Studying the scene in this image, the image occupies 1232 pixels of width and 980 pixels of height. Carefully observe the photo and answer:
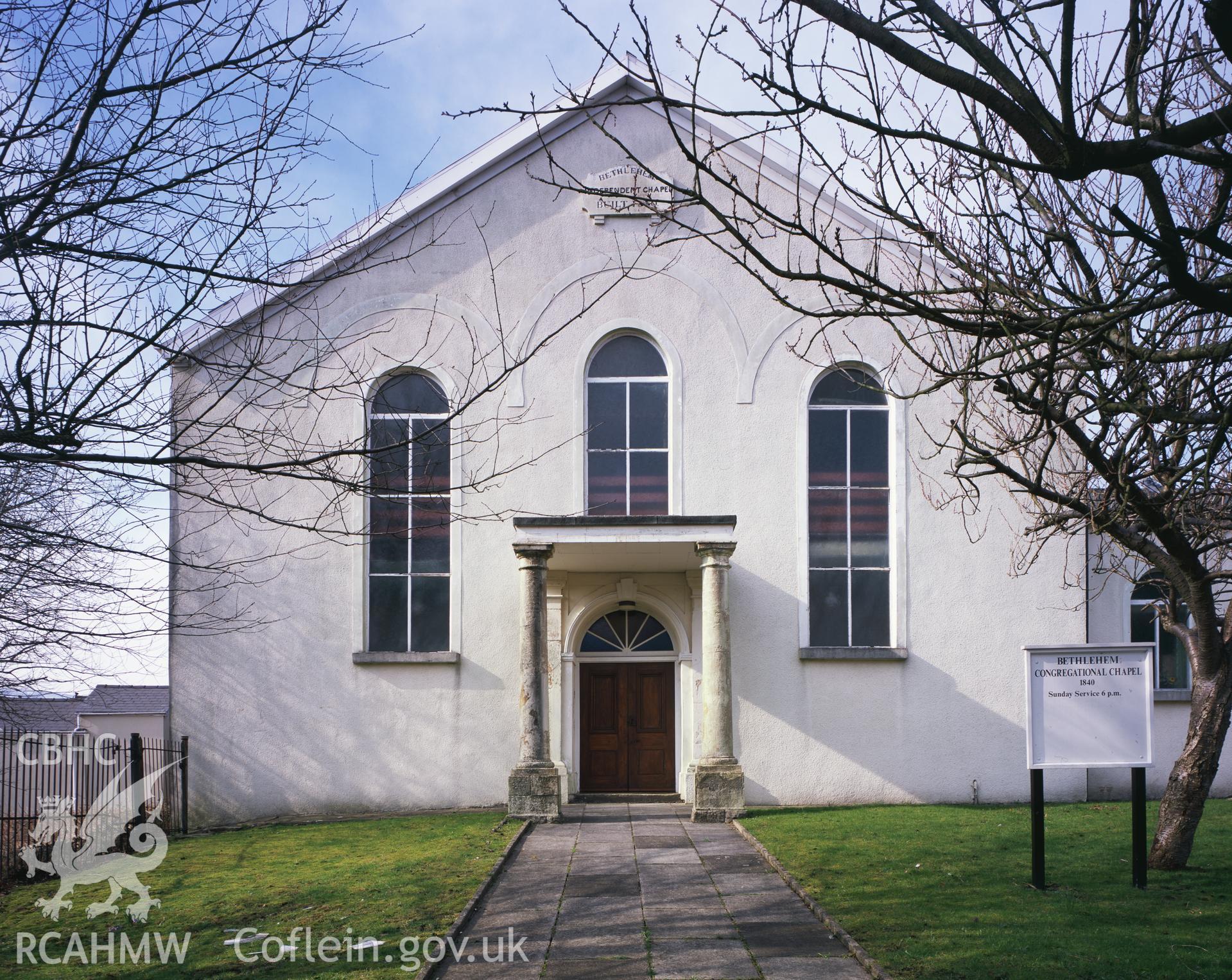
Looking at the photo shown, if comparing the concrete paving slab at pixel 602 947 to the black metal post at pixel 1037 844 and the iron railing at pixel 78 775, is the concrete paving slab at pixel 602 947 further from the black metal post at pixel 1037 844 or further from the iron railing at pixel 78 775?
the iron railing at pixel 78 775

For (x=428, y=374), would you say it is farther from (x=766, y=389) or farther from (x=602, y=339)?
(x=766, y=389)

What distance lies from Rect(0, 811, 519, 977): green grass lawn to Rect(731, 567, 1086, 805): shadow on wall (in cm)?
395

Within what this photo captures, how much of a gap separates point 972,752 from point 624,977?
996 cm

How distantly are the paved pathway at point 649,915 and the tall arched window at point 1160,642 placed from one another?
7645 mm

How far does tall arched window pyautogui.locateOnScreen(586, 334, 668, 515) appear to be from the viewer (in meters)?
16.4

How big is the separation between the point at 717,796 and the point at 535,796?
2.26m

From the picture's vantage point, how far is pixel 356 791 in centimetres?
1578

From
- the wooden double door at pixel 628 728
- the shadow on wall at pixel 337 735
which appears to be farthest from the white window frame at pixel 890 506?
the shadow on wall at pixel 337 735

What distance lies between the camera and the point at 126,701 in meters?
27.4

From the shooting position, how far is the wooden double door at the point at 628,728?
16.6 meters

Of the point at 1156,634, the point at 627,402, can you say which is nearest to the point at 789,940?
the point at 627,402

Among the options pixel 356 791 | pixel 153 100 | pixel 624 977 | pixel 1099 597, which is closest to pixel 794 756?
pixel 1099 597
